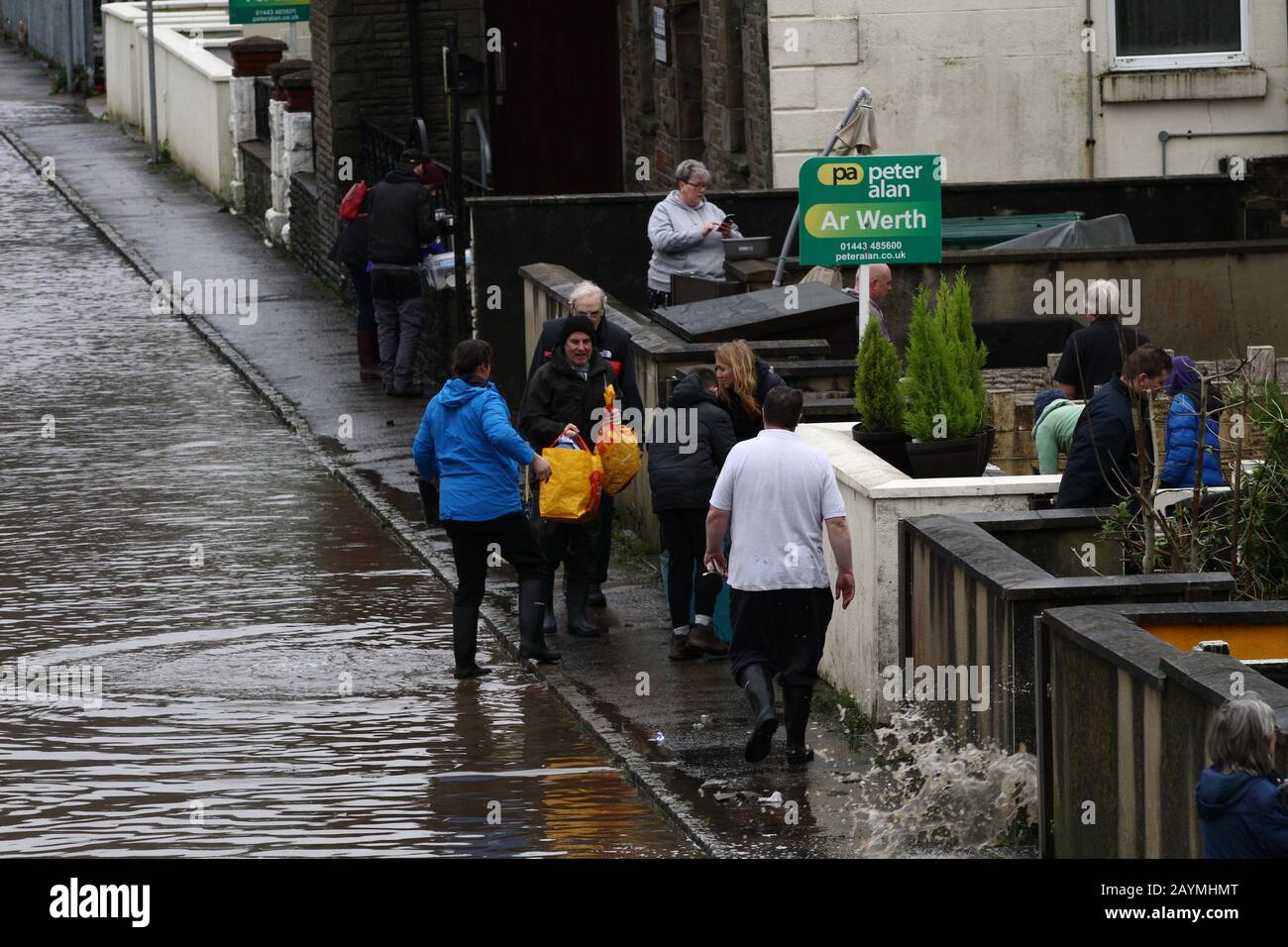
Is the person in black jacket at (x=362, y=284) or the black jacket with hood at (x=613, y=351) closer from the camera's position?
the black jacket with hood at (x=613, y=351)

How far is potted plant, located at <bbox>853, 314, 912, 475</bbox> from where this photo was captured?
1198cm

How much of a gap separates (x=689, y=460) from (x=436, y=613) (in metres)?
2.27

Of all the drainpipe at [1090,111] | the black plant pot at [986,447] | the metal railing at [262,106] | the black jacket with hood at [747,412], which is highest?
the metal railing at [262,106]

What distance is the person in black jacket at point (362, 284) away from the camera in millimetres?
20156

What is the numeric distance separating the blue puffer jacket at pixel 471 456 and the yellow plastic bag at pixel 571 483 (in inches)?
20.7

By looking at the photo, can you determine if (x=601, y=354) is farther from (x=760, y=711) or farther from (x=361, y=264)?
(x=361, y=264)

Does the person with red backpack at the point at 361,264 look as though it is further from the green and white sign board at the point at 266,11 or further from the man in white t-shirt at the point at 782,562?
the man in white t-shirt at the point at 782,562

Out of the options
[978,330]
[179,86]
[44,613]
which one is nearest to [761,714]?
[44,613]

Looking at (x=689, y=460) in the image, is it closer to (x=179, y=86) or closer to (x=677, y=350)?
(x=677, y=350)

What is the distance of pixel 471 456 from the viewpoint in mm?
12078

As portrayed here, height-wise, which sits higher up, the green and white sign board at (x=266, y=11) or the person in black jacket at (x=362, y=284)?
the green and white sign board at (x=266, y=11)

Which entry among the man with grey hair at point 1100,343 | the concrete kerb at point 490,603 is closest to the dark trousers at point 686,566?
the concrete kerb at point 490,603

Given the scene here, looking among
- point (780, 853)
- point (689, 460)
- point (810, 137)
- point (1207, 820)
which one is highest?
point (810, 137)

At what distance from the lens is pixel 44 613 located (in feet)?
44.5
